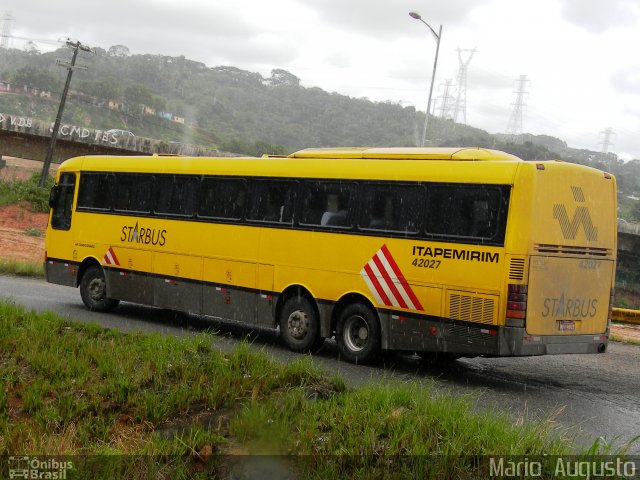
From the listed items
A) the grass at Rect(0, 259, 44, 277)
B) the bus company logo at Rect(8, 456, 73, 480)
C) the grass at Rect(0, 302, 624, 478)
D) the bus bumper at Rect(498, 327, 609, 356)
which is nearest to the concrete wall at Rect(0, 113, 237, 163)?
the grass at Rect(0, 259, 44, 277)

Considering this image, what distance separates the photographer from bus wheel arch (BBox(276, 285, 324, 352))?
1352 centimetres

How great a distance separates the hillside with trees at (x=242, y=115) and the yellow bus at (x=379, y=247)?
5868cm

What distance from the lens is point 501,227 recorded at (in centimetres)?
1122

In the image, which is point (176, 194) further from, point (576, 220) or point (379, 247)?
point (576, 220)

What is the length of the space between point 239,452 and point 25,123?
51.0 meters

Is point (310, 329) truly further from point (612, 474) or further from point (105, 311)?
point (612, 474)

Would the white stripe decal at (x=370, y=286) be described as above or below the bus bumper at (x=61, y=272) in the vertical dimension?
above

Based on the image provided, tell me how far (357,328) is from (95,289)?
6666 mm

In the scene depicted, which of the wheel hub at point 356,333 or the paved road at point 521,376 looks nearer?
the paved road at point 521,376

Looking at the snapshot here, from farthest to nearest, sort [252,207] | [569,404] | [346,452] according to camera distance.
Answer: [252,207], [569,404], [346,452]

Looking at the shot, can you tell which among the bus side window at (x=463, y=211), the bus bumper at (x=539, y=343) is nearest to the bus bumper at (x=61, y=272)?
the bus side window at (x=463, y=211)

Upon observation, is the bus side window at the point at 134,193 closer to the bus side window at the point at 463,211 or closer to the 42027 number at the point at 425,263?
the 42027 number at the point at 425,263

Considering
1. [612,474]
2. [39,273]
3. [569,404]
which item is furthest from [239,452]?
[39,273]

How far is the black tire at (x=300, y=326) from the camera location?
13516 millimetres
